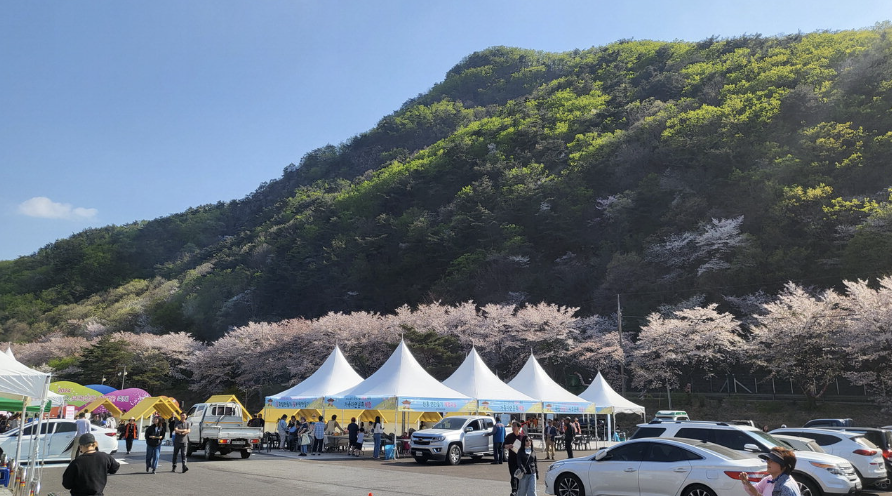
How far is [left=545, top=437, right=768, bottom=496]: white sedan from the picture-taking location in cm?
992

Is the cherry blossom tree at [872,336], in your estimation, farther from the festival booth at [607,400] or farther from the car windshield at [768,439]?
the car windshield at [768,439]

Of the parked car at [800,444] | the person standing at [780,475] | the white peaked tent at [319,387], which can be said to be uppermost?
the white peaked tent at [319,387]

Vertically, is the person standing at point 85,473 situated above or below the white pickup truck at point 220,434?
above

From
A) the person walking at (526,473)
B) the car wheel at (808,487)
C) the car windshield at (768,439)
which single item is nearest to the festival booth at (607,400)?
the car windshield at (768,439)

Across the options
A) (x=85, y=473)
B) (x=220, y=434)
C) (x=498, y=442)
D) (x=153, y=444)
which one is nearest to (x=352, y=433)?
(x=220, y=434)

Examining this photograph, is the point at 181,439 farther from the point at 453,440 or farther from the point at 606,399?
the point at 606,399

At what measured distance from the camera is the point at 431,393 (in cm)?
2447

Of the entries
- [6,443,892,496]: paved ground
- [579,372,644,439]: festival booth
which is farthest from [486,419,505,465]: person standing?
[579,372,644,439]: festival booth

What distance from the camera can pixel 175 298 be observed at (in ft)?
306

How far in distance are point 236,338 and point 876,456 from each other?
59279 mm

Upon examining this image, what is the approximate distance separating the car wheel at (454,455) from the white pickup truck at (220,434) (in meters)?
6.66

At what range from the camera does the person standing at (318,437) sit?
25.4 m

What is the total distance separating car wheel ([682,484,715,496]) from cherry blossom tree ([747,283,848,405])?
93.1ft

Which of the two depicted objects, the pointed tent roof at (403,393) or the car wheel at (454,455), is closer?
the car wheel at (454,455)
